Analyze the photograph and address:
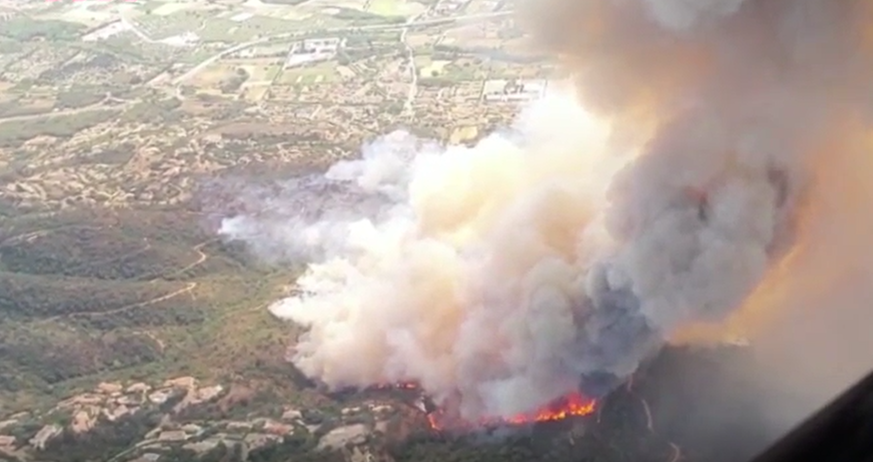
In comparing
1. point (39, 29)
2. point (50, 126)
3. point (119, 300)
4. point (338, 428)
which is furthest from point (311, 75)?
point (338, 428)

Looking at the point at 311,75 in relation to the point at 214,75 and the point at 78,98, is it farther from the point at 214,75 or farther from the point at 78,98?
the point at 78,98

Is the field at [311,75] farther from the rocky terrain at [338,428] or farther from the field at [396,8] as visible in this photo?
the rocky terrain at [338,428]

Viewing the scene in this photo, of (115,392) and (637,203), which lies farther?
(637,203)

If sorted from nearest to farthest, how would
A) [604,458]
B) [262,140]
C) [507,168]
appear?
1. [604,458]
2. [507,168]
3. [262,140]

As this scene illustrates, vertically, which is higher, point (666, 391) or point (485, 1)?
point (485, 1)

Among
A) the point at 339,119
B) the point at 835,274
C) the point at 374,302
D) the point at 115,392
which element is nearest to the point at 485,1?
the point at 339,119

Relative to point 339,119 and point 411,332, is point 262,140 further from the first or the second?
point 411,332

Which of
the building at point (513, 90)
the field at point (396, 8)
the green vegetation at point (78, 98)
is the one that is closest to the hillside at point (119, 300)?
the green vegetation at point (78, 98)
